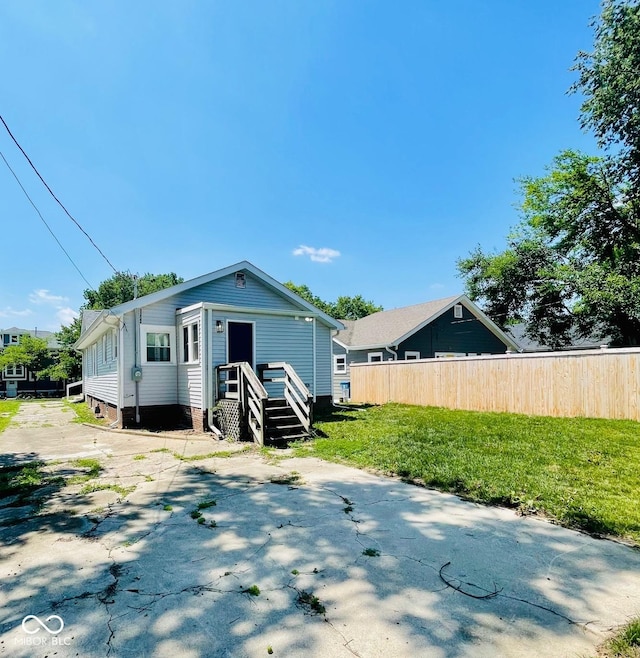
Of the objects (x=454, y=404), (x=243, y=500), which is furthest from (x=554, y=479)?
(x=454, y=404)

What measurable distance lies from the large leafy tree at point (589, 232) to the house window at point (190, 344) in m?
16.2

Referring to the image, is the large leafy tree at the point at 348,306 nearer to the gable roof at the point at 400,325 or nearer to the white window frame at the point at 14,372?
the gable roof at the point at 400,325

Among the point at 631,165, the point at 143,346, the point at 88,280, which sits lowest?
the point at 143,346

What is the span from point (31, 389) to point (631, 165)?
141 ft

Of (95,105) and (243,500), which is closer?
(243,500)

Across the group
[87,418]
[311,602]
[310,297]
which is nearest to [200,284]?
[87,418]

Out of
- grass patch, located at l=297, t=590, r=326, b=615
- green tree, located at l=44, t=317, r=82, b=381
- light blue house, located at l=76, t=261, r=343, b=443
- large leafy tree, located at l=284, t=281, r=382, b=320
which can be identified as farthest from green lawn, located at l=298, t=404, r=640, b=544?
large leafy tree, located at l=284, t=281, r=382, b=320

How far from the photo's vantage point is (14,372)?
113ft

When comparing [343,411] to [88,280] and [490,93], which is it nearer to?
[490,93]

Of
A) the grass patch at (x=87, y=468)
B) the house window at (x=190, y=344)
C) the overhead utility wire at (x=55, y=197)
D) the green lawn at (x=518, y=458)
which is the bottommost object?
the grass patch at (x=87, y=468)

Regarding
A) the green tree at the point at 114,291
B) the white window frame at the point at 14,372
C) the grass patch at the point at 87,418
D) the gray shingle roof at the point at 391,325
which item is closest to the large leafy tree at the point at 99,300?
the green tree at the point at 114,291

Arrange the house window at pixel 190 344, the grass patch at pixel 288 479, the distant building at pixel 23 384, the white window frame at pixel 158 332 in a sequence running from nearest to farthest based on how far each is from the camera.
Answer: the grass patch at pixel 288 479, the house window at pixel 190 344, the white window frame at pixel 158 332, the distant building at pixel 23 384

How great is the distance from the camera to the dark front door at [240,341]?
10.8 m

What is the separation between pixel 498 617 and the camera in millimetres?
2340
